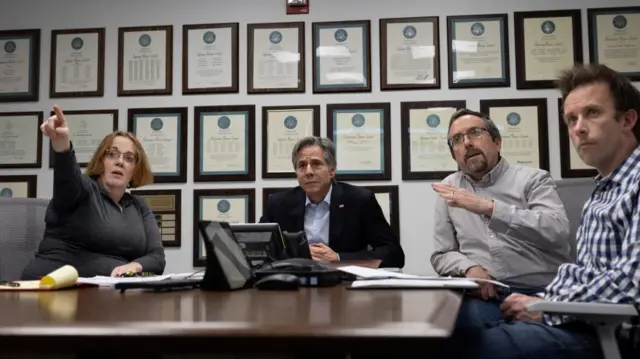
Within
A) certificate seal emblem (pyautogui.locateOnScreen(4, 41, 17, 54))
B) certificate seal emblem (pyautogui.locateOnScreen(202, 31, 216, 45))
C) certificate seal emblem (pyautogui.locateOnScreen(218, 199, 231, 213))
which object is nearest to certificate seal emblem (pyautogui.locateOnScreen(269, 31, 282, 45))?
certificate seal emblem (pyautogui.locateOnScreen(202, 31, 216, 45))

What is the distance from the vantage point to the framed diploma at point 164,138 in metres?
3.15

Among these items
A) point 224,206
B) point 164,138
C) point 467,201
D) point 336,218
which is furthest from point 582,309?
point 164,138

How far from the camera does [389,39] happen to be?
3092mm

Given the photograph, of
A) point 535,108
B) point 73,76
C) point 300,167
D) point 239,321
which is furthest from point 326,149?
point 239,321

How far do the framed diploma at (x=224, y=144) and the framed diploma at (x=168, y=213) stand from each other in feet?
0.54

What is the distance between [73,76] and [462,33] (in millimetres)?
2121

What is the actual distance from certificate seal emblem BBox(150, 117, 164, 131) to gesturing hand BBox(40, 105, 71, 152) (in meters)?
1.19

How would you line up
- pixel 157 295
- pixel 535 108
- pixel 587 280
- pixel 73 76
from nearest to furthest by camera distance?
pixel 157 295, pixel 587 280, pixel 535 108, pixel 73 76

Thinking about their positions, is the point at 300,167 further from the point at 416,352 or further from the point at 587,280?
the point at 416,352

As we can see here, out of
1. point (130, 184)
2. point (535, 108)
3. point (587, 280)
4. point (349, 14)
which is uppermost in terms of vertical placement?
point (349, 14)

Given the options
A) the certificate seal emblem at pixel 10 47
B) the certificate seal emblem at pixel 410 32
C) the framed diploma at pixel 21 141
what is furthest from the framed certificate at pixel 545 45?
the certificate seal emblem at pixel 10 47

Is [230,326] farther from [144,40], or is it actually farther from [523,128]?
[144,40]

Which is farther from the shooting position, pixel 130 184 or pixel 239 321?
pixel 130 184

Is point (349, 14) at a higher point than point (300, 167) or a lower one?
higher
